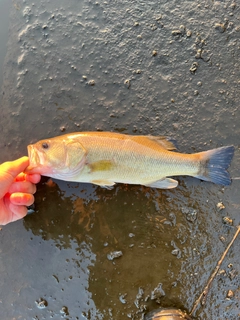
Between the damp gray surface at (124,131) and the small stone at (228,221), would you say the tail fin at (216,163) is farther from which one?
the small stone at (228,221)

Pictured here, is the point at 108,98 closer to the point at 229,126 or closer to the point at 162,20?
the point at 162,20

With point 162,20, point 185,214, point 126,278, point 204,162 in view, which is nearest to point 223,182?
point 204,162

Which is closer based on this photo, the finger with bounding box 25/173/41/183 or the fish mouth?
the fish mouth

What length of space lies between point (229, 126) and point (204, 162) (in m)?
0.60

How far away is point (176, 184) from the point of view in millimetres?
2867

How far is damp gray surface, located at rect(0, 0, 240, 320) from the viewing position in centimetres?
310

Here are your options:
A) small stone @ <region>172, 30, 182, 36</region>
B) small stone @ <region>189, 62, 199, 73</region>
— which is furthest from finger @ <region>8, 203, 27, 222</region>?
small stone @ <region>172, 30, 182, 36</region>

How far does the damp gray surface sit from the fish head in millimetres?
472

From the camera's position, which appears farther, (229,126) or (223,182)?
(229,126)

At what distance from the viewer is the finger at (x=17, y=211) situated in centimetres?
291

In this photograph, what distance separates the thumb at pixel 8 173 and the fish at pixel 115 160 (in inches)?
4.4

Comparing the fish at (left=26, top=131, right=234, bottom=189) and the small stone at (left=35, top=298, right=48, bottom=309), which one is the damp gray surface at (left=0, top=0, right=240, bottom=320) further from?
the fish at (left=26, top=131, right=234, bottom=189)

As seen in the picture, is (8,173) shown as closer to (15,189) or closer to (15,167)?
(15,167)

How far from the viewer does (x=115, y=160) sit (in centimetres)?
267
